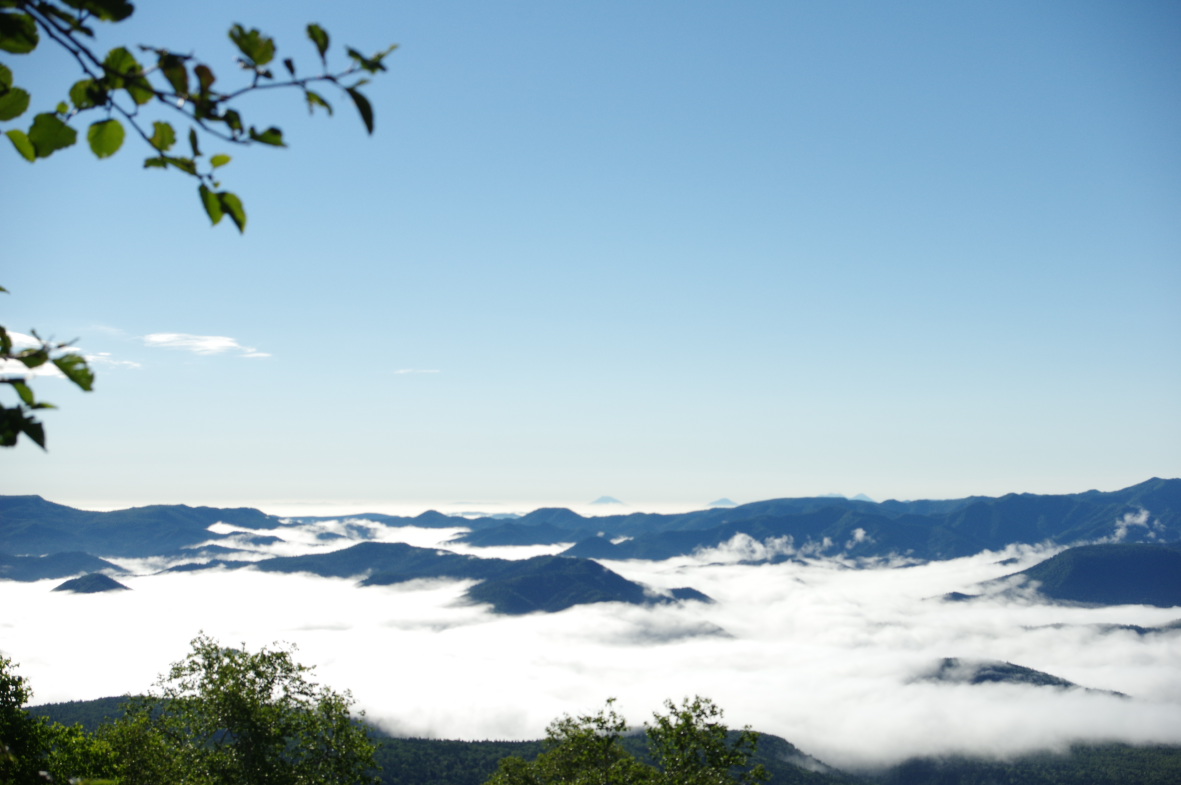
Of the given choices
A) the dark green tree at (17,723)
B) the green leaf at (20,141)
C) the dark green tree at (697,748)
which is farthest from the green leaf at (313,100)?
the dark green tree at (17,723)

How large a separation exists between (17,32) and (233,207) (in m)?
1.07

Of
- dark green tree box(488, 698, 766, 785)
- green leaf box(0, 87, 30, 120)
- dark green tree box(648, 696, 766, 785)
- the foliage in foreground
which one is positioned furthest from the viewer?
the foliage in foreground

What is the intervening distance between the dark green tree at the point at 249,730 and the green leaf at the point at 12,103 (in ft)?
112

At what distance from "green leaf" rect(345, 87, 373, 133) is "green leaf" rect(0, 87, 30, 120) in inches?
63.0

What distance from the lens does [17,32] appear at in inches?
113

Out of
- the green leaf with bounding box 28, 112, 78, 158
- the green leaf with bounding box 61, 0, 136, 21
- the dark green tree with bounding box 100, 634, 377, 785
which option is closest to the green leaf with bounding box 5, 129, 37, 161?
the green leaf with bounding box 28, 112, 78, 158

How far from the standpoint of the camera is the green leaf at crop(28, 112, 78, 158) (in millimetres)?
3072


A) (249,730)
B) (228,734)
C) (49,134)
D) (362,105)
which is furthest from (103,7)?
(228,734)

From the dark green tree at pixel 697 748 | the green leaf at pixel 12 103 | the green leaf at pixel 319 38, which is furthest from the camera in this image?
the dark green tree at pixel 697 748

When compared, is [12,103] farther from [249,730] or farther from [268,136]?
[249,730]

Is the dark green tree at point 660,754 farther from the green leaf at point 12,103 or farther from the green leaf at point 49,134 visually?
the green leaf at point 12,103

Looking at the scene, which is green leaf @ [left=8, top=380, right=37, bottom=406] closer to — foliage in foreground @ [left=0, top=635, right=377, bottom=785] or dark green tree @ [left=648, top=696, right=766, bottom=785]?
dark green tree @ [left=648, top=696, right=766, bottom=785]

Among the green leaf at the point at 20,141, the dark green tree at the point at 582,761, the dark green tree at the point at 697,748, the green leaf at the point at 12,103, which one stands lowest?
the dark green tree at the point at 582,761

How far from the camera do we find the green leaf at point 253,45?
266 cm
